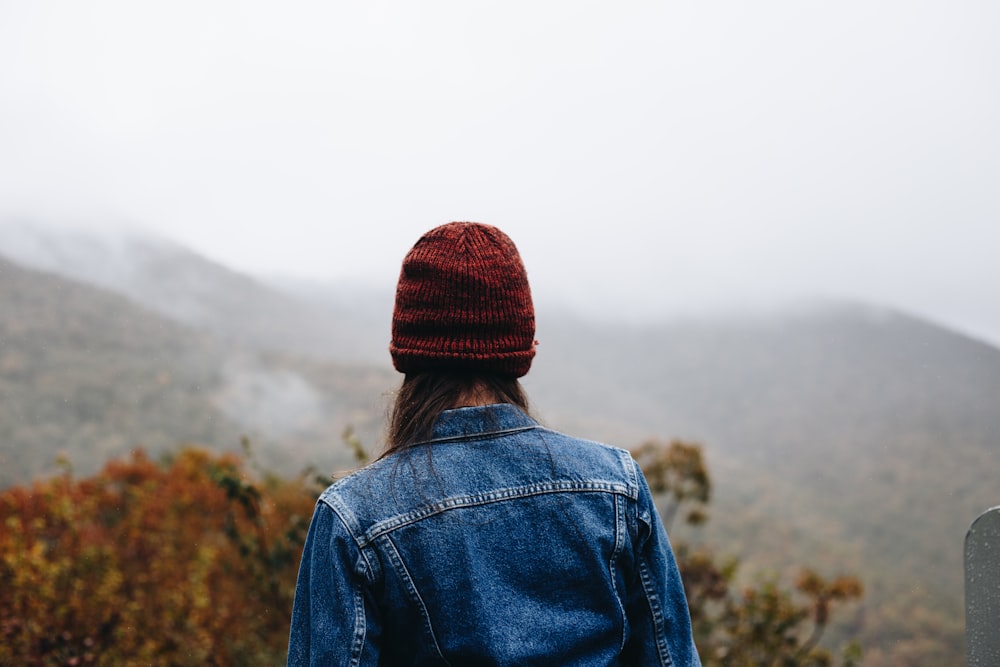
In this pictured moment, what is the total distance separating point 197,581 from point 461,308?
507 cm

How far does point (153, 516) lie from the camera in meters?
6.35

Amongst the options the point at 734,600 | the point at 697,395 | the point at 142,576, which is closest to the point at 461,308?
the point at 734,600

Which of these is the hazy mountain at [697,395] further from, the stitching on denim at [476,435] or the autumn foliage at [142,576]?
the autumn foliage at [142,576]

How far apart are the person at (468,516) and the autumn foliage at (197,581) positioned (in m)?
2.46

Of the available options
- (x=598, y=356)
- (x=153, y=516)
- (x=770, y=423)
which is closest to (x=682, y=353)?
(x=598, y=356)

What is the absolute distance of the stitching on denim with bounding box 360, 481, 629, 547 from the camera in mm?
1199

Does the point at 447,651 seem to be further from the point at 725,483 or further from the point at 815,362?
the point at 815,362

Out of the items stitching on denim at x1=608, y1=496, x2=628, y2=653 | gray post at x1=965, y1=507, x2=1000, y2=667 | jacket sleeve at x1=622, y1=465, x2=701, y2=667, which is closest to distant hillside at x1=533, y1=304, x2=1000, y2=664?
gray post at x1=965, y1=507, x2=1000, y2=667

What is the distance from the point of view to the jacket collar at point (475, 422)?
1.28 meters

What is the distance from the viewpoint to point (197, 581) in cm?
538

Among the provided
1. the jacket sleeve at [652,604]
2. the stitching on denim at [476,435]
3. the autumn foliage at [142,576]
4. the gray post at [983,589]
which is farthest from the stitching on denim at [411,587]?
the autumn foliage at [142,576]

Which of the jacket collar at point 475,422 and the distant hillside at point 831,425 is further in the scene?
the distant hillside at point 831,425

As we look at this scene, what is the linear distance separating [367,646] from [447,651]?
134 mm

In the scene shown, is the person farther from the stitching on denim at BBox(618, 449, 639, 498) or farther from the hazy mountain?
the hazy mountain
